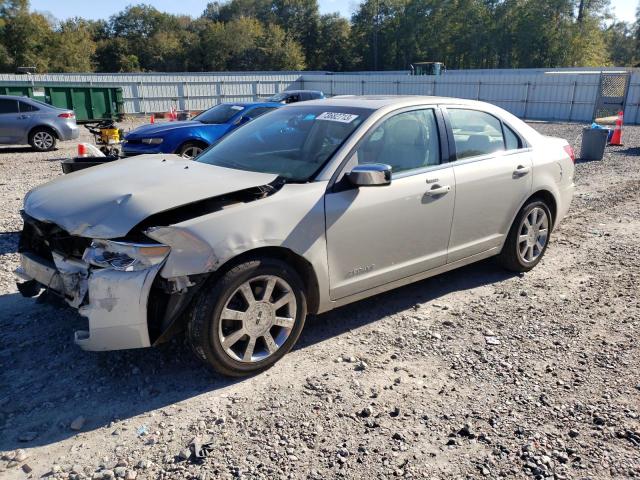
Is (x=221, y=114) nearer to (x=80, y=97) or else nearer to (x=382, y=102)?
(x=382, y=102)

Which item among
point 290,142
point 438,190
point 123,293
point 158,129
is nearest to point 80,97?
point 158,129

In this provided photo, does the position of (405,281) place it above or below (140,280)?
below

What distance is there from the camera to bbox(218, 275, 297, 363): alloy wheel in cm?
327

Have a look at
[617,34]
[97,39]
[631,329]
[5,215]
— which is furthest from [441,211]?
[617,34]

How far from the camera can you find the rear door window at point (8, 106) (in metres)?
13.9

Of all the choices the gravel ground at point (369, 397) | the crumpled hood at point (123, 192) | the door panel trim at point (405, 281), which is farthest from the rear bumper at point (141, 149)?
the door panel trim at point (405, 281)

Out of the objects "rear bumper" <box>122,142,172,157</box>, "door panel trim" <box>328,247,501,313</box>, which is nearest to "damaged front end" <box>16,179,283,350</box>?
"door panel trim" <box>328,247,501,313</box>

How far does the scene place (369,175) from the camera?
3484 millimetres

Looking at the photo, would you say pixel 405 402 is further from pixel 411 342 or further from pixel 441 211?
pixel 441 211

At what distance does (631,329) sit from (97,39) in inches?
3438

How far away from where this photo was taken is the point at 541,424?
3023 millimetres

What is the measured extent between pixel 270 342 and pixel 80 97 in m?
20.4

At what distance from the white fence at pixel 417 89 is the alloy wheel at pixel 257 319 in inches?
929

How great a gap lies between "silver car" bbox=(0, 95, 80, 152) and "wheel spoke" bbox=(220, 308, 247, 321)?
537 inches
